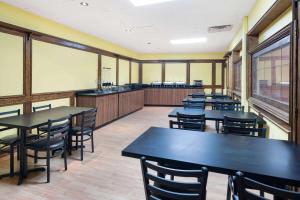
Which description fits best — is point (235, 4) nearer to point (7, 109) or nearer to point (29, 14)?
point (29, 14)

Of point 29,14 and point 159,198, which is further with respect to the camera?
point 29,14

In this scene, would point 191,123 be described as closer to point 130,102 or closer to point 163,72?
point 130,102

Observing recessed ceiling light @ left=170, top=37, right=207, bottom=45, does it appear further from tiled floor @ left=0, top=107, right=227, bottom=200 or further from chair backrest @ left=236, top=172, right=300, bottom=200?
chair backrest @ left=236, top=172, right=300, bottom=200

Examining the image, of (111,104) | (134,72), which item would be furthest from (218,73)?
(111,104)

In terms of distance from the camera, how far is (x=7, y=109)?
3812 mm

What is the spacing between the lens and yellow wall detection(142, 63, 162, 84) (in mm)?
10672

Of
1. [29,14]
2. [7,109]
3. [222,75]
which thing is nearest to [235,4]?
[29,14]

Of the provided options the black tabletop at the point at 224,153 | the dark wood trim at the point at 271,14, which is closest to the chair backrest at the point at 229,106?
the dark wood trim at the point at 271,14

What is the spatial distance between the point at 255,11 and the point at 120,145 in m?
3.58

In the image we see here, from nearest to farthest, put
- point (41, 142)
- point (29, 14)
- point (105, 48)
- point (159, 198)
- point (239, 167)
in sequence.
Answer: point (239, 167) < point (159, 198) < point (41, 142) < point (29, 14) < point (105, 48)

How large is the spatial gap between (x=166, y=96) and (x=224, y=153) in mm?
8557

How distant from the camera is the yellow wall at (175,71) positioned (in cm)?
1042

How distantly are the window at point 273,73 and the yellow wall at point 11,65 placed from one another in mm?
4402

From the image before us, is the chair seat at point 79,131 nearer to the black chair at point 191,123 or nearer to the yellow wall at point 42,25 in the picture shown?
the black chair at point 191,123
